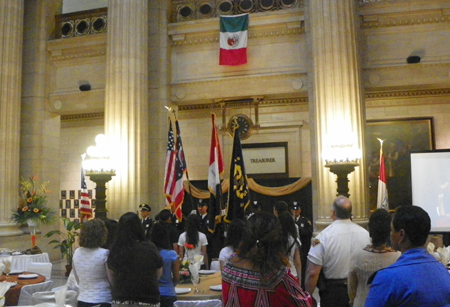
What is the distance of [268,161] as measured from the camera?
48.4 ft

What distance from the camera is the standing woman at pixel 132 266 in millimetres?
3672

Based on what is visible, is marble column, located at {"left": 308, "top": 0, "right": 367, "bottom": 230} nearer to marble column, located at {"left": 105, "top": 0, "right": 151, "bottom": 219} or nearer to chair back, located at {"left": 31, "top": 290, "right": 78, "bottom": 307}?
marble column, located at {"left": 105, "top": 0, "right": 151, "bottom": 219}

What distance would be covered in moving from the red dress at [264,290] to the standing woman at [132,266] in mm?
1350

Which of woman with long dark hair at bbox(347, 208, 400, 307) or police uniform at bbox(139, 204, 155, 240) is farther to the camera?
police uniform at bbox(139, 204, 155, 240)

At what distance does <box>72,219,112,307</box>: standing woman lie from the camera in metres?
4.27

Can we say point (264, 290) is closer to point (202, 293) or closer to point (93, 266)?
point (93, 266)

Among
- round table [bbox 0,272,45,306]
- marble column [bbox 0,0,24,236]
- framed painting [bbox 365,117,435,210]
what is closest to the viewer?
round table [bbox 0,272,45,306]

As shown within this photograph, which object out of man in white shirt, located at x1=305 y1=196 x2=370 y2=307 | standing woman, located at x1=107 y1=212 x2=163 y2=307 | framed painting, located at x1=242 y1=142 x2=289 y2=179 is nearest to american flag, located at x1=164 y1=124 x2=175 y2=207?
framed painting, located at x1=242 y1=142 x2=289 y2=179

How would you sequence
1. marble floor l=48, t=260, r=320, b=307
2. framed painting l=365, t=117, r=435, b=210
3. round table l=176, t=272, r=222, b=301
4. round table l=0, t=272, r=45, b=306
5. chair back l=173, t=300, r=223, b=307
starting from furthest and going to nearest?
framed painting l=365, t=117, r=435, b=210 < marble floor l=48, t=260, r=320, b=307 < round table l=0, t=272, r=45, b=306 < round table l=176, t=272, r=222, b=301 < chair back l=173, t=300, r=223, b=307

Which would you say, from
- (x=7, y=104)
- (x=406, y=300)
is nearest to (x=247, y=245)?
(x=406, y=300)

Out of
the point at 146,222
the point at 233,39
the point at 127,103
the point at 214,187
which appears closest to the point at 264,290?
the point at 214,187

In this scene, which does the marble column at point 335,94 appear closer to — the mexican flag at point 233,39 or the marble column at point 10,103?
the mexican flag at point 233,39

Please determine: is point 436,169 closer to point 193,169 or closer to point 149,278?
point 149,278

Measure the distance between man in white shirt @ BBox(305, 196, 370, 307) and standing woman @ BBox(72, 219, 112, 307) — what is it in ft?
6.07
